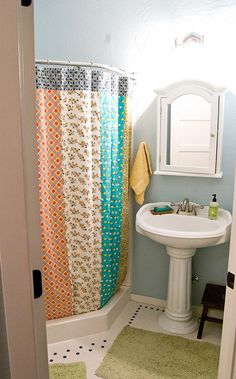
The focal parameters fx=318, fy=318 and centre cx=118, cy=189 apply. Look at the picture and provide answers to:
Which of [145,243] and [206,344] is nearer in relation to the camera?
[206,344]

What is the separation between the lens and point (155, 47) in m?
2.45

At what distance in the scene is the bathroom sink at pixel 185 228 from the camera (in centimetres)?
211

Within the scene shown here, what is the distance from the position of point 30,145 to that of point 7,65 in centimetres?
20

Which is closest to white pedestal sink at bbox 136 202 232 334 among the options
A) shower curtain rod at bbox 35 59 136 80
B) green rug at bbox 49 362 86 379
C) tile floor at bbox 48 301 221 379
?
tile floor at bbox 48 301 221 379

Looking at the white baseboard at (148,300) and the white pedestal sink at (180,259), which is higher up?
the white pedestal sink at (180,259)

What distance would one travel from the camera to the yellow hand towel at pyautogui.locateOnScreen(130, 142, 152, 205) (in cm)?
259

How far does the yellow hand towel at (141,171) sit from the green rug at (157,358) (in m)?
1.13

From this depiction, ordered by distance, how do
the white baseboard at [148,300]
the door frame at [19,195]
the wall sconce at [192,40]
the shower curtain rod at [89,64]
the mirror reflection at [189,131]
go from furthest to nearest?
the white baseboard at [148,300] → the mirror reflection at [189,131] → the wall sconce at [192,40] → the shower curtain rod at [89,64] → the door frame at [19,195]

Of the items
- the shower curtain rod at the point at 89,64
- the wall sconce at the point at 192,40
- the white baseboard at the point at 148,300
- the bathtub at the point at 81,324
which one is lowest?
the white baseboard at the point at 148,300

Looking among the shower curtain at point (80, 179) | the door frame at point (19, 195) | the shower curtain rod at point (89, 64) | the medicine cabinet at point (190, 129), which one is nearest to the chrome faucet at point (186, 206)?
the medicine cabinet at point (190, 129)

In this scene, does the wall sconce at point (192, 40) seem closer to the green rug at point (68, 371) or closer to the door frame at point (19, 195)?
the door frame at point (19, 195)

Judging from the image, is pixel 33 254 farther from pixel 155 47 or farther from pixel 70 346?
pixel 155 47

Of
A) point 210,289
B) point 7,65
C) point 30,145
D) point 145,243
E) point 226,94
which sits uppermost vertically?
point 226,94

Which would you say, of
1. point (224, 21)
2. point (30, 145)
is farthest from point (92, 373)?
point (224, 21)
